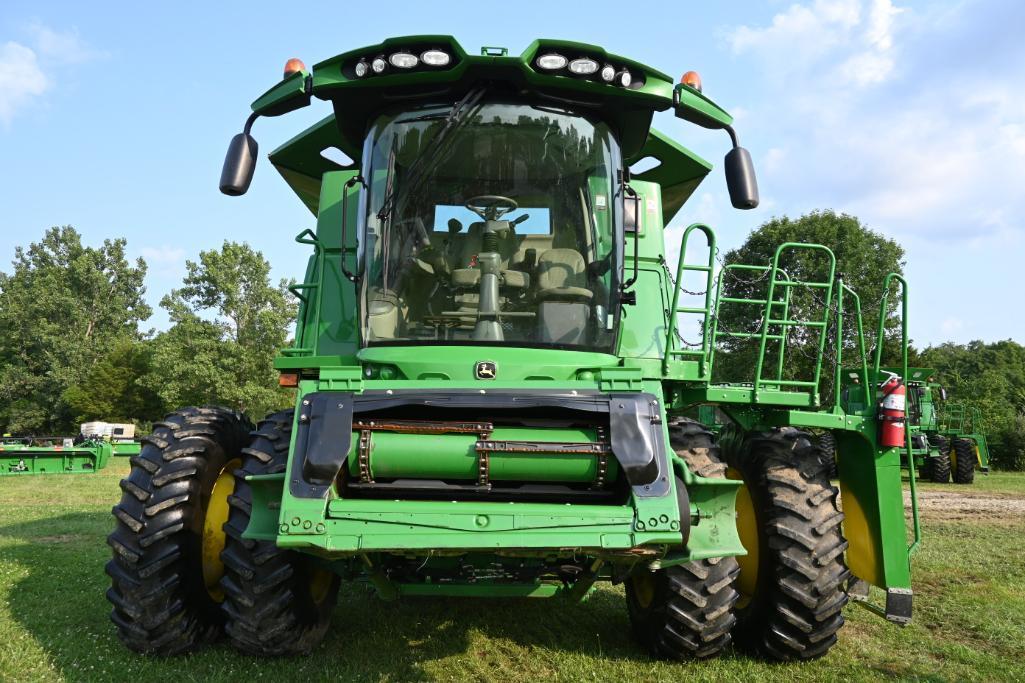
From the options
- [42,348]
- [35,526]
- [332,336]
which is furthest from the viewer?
[42,348]

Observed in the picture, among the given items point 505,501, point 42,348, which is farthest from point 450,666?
point 42,348

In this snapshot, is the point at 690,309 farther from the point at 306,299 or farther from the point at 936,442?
the point at 936,442

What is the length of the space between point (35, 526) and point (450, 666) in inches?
318

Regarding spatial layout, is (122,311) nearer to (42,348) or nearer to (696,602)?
(42,348)

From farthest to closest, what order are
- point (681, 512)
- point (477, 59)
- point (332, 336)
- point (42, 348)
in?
point (42, 348)
point (332, 336)
point (477, 59)
point (681, 512)

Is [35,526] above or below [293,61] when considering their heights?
below

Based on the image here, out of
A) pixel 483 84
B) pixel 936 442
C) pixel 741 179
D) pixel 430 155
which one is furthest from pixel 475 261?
pixel 936 442

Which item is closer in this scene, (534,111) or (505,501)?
(505,501)

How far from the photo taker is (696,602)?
154 inches

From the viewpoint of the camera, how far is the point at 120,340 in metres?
53.3

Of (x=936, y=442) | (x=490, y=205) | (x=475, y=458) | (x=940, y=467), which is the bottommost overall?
(x=940, y=467)

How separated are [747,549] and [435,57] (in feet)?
11.2

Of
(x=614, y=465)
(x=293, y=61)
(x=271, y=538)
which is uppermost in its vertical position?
(x=293, y=61)

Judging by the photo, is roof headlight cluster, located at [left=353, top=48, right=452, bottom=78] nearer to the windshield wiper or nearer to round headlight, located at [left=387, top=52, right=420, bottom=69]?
round headlight, located at [left=387, top=52, right=420, bottom=69]
